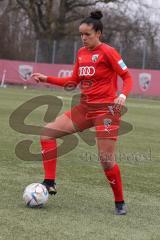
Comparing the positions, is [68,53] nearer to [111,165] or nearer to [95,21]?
[95,21]

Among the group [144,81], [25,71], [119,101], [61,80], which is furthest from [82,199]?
[25,71]

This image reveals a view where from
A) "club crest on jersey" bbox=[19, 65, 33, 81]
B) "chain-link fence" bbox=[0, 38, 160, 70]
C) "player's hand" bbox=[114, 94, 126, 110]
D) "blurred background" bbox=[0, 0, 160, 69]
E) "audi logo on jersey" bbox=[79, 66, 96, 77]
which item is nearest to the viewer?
"player's hand" bbox=[114, 94, 126, 110]

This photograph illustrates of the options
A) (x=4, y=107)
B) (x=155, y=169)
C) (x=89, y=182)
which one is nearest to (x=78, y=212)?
(x=89, y=182)

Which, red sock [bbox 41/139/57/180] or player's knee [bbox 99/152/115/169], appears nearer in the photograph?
player's knee [bbox 99/152/115/169]

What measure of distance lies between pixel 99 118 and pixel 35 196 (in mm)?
1090

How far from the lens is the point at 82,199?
23.3ft

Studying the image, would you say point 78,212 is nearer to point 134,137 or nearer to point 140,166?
point 140,166

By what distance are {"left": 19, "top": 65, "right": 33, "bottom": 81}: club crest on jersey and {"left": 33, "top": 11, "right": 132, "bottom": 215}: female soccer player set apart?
32049mm

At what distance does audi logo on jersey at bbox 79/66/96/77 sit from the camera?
654 cm

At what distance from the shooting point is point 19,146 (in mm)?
11523

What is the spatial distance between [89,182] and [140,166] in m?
2.02

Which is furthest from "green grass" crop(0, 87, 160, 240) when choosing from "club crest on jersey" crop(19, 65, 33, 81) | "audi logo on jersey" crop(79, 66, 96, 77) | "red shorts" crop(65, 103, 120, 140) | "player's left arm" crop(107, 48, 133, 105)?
"club crest on jersey" crop(19, 65, 33, 81)

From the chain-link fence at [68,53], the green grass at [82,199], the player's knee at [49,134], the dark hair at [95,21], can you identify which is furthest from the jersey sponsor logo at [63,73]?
the dark hair at [95,21]

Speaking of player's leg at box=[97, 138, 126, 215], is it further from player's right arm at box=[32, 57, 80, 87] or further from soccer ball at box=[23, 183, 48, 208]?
player's right arm at box=[32, 57, 80, 87]
